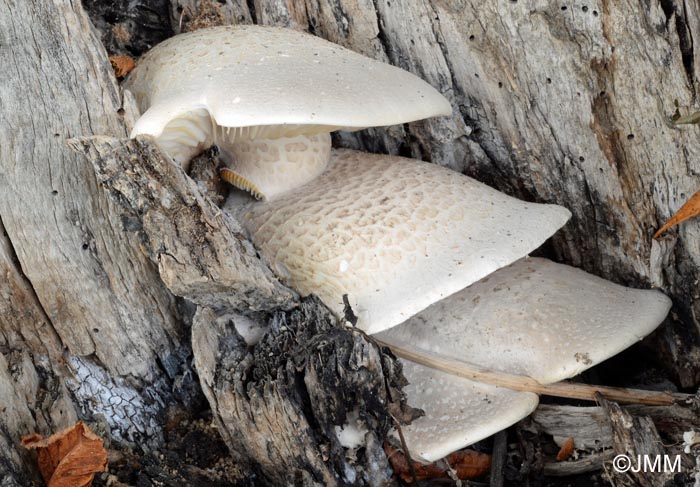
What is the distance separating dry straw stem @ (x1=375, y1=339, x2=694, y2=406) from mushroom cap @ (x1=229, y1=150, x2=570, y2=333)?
40 centimetres

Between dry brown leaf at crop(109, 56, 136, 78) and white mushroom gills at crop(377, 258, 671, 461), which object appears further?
dry brown leaf at crop(109, 56, 136, 78)

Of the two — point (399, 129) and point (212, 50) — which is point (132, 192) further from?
point (399, 129)

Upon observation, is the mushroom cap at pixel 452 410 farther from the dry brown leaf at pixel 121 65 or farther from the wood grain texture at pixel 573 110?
the dry brown leaf at pixel 121 65

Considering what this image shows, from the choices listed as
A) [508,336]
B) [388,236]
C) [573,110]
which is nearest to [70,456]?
[388,236]

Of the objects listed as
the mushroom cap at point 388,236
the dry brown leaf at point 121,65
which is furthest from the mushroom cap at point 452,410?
the dry brown leaf at point 121,65

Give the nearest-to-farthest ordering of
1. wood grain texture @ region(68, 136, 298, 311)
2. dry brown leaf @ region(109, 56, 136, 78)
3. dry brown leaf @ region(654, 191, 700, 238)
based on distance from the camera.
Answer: wood grain texture @ region(68, 136, 298, 311) < dry brown leaf @ region(654, 191, 700, 238) < dry brown leaf @ region(109, 56, 136, 78)

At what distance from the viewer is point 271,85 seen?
271 cm

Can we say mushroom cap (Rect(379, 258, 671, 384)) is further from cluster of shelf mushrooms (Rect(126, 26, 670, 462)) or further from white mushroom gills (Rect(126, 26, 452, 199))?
white mushroom gills (Rect(126, 26, 452, 199))

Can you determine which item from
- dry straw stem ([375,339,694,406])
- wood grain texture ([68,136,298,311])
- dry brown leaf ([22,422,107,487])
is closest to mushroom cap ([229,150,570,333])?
wood grain texture ([68,136,298,311])

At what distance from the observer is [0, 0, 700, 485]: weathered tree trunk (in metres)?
2.71

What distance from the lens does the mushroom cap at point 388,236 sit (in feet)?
9.29

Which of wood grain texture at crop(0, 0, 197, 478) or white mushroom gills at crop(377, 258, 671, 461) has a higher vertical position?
wood grain texture at crop(0, 0, 197, 478)

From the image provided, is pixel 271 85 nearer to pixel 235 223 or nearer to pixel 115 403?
pixel 235 223

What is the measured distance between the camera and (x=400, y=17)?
340 cm
